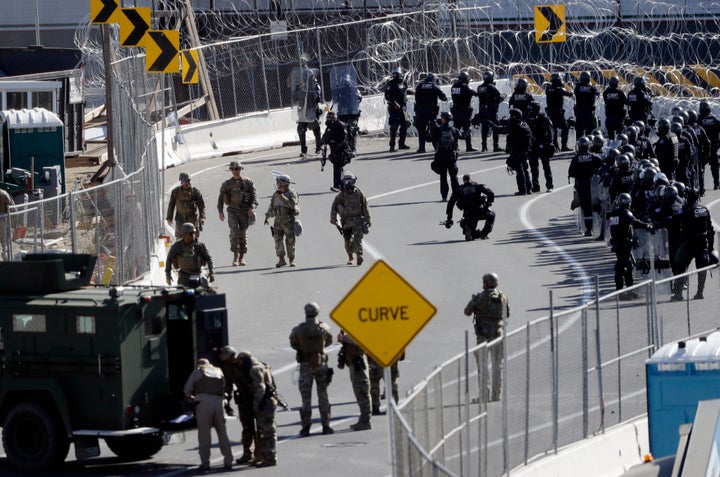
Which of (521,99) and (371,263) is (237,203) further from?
(521,99)

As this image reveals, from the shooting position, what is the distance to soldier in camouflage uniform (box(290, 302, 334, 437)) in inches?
609

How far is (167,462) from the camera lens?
49.1 ft

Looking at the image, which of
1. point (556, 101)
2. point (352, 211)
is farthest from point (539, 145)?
point (352, 211)

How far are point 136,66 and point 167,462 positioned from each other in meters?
14.9

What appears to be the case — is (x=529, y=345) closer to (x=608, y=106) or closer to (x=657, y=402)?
(x=657, y=402)

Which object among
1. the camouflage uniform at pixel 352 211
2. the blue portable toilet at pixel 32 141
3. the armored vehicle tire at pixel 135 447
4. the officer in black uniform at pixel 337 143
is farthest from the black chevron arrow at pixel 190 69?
the armored vehicle tire at pixel 135 447

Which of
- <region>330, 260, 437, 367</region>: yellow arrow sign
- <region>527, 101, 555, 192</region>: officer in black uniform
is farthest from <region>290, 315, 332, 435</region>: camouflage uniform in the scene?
<region>527, 101, 555, 192</region>: officer in black uniform

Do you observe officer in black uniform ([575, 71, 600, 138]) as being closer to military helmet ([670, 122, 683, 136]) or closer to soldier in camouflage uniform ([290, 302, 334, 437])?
military helmet ([670, 122, 683, 136])

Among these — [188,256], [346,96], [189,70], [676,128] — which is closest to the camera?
[188,256]

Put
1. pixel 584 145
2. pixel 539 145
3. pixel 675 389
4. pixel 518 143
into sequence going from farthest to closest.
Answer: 1. pixel 539 145
2. pixel 518 143
3. pixel 584 145
4. pixel 675 389

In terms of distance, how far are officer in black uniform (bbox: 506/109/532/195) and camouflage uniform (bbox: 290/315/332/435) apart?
14166 mm

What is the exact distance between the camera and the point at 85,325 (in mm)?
14219

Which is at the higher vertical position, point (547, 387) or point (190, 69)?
point (190, 69)

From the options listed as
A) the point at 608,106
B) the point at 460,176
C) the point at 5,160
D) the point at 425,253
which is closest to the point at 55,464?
the point at 425,253
